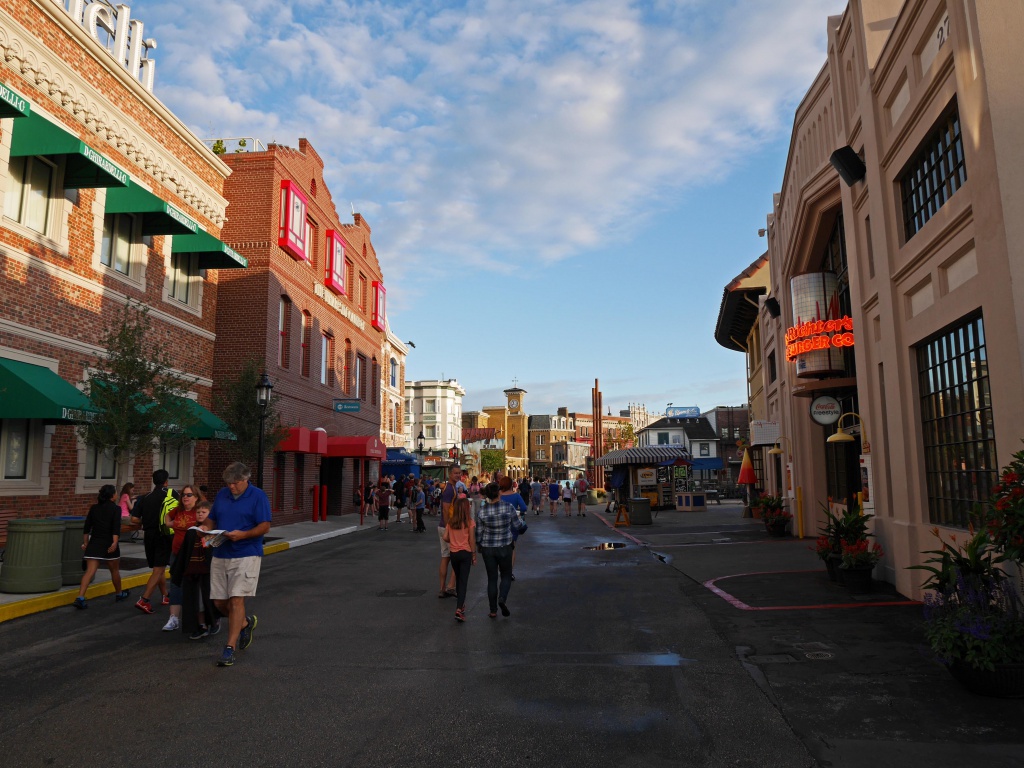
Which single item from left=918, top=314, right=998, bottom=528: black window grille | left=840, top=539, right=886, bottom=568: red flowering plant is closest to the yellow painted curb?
left=840, top=539, right=886, bottom=568: red flowering plant

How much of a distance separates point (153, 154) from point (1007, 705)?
19.7m

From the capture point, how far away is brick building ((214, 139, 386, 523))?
24047 mm

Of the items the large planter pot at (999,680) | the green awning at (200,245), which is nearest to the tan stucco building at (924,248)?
the large planter pot at (999,680)

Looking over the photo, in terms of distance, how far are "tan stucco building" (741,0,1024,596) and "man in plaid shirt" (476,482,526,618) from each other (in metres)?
5.41

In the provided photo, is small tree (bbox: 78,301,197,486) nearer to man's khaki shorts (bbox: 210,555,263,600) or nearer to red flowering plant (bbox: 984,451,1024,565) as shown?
man's khaki shorts (bbox: 210,555,263,600)

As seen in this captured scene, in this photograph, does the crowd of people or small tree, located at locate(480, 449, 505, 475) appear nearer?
the crowd of people

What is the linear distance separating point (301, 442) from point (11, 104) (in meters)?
14.8

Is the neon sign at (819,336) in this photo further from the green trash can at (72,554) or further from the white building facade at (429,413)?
the white building facade at (429,413)

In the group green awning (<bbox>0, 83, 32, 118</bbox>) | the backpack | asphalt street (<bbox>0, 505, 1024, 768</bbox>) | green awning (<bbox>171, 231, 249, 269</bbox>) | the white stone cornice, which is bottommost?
asphalt street (<bbox>0, 505, 1024, 768</bbox>)

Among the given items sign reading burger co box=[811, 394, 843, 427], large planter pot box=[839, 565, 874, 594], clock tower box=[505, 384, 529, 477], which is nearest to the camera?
large planter pot box=[839, 565, 874, 594]

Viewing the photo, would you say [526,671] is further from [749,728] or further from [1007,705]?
[1007,705]

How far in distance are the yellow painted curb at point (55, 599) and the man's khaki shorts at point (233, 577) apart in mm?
3894

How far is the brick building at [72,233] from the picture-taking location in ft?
43.5

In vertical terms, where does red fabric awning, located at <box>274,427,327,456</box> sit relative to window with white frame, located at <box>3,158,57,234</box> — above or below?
below
